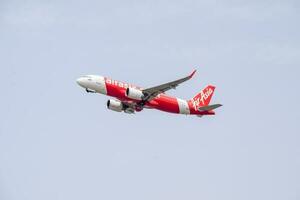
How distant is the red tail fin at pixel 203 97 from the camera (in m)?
119

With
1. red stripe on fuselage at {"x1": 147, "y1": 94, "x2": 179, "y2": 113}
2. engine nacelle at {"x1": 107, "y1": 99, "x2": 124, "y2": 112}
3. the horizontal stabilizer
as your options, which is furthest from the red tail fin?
engine nacelle at {"x1": 107, "y1": 99, "x2": 124, "y2": 112}

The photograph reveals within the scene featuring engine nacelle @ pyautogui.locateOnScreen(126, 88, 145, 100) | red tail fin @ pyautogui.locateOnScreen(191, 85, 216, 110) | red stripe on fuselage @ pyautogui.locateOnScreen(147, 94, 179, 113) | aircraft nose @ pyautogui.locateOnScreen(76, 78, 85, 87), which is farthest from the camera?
red tail fin @ pyautogui.locateOnScreen(191, 85, 216, 110)

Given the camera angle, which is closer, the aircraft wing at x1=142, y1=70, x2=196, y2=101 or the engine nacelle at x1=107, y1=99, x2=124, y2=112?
the aircraft wing at x1=142, y1=70, x2=196, y2=101

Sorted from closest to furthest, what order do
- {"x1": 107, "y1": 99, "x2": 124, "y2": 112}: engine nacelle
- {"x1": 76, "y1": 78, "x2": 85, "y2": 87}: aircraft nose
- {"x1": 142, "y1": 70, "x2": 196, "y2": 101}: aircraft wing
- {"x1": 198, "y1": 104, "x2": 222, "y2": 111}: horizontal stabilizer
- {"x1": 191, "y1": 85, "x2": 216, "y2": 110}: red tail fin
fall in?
1. {"x1": 142, "y1": 70, "x2": 196, "y2": 101}: aircraft wing
2. {"x1": 76, "y1": 78, "x2": 85, "y2": 87}: aircraft nose
3. {"x1": 198, "y1": 104, "x2": 222, "y2": 111}: horizontal stabilizer
4. {"x1": 107, "y1": 99, "x2": 124, "y2": 112}: engine nacelle
5. {"x1": 191, "y1": 85, "x2": 216, "y2": 110}: red tail fin

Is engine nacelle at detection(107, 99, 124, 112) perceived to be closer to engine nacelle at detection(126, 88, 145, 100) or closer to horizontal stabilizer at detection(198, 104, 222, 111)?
engine nacelle at detection(126, 88, 145, 100)

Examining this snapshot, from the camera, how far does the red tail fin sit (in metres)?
119

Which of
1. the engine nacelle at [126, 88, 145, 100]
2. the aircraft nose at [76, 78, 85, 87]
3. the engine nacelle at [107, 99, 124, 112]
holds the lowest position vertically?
the engine nacelle at [107, 99, 124, 112]

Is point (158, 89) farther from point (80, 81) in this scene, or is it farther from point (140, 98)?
point (80, 81)

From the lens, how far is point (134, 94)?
110 m

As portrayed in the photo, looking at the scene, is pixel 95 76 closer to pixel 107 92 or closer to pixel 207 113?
pixel 107 92

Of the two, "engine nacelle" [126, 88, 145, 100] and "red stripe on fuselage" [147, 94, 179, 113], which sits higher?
"engine nacelle" [126, 88, 145, 100]

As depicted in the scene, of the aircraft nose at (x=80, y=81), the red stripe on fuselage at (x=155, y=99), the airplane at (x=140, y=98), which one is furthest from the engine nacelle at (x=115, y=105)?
the aircraft nose at (x=80, y=81)

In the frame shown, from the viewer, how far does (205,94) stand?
122 metres

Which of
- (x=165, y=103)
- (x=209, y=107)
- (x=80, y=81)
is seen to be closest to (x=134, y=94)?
(x=165, y=103)
